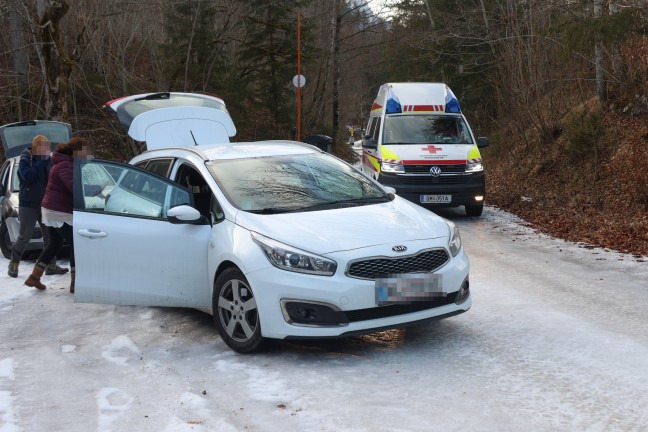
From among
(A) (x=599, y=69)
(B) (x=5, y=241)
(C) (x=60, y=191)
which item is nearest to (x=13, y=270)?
(C) (x=60, y=191)

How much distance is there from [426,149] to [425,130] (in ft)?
2.50

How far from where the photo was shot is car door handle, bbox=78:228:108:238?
6.25 m

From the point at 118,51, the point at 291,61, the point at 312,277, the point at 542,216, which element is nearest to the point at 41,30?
the point at 118,51

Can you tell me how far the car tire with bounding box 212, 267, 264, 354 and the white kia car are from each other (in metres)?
0.01

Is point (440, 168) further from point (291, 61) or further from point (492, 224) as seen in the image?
point (291, 61)

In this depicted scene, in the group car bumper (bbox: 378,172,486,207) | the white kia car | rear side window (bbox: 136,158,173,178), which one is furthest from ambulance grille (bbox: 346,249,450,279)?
car bumper (bbox: 378,172,486,207)

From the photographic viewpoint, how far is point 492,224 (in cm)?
1278

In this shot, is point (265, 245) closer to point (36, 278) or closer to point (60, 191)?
point (60, 191)

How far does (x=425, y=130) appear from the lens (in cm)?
1393

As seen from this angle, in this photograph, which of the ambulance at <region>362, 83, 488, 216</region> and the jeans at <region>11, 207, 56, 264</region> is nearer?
the jeans at <region>11, 207, 56, 264</region>

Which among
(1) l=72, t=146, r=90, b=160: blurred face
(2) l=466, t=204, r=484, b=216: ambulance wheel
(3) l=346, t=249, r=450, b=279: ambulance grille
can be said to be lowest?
(2) l=466, t=204, r=484, b=216: ambulance wheel

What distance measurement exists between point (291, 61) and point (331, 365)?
25187 mm

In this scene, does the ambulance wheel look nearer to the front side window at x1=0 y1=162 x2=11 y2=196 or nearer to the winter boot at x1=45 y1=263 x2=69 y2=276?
the winter boot at x1=45 y1=263 x2=69 y2=276

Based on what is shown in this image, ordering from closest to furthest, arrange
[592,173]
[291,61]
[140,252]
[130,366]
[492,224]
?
[130,366] < [140,252] < [492,224] < [592,173] < [291,61]
